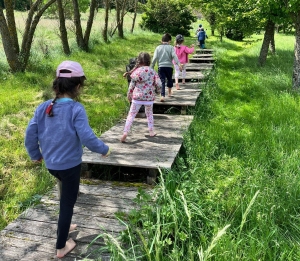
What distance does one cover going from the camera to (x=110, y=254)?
113 inches

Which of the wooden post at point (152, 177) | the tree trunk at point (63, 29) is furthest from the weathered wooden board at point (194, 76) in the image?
the wooden post at point (152, 177)

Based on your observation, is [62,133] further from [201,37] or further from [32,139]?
[201,37]

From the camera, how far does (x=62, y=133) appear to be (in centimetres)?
275

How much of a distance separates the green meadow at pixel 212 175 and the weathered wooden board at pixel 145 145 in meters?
0.20

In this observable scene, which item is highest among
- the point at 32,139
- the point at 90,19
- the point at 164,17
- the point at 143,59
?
the point at 164,17

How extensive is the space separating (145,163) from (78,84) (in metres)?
1.74

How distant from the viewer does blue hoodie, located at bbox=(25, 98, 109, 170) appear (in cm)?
275

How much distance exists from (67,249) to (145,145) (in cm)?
234

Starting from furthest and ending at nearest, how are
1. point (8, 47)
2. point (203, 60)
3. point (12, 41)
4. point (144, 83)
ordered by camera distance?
point (203, 60) < point (12, 41) < point (8, 47) < point (144, 83)

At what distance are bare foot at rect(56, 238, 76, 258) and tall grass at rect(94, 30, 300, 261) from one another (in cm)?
53

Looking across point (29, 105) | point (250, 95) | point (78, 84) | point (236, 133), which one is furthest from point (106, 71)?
point (78, 84)

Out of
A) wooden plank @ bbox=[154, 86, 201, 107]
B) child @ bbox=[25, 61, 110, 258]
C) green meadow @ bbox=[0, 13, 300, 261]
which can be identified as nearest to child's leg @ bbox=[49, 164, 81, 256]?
child @ bbox=[25, 61, 110, 258]

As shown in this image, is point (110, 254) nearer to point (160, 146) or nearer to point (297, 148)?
point (160, 146)

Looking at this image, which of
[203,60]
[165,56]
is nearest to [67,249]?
[165,56]
